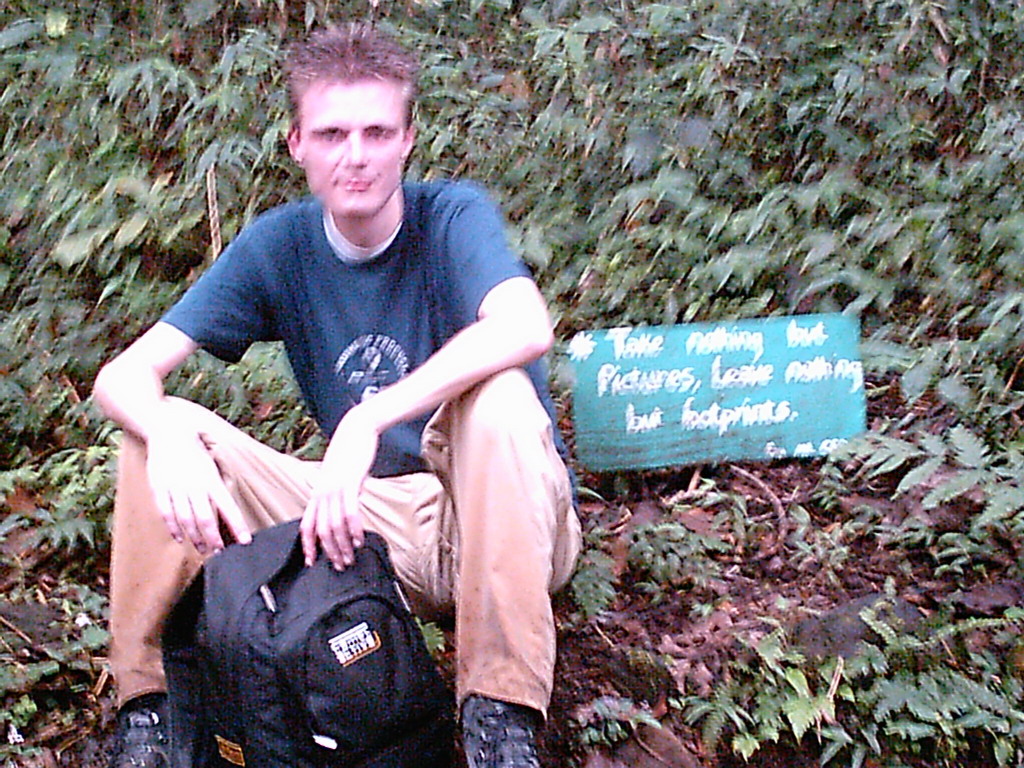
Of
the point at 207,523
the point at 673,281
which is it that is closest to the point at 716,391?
the point at 673,281

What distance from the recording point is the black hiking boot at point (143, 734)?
101 inches

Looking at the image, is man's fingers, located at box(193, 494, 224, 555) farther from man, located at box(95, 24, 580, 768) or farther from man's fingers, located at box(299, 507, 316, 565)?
man's fingers, located at box(299, 507, 316, 565)

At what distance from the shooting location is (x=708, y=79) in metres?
5.37

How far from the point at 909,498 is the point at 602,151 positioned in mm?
2555

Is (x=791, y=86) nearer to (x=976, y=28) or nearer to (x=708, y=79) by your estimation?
(x=708, y=79)

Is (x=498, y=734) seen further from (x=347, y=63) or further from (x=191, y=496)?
(x=347, y=63)

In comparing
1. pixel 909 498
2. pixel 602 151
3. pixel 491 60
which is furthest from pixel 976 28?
pixel 909 498

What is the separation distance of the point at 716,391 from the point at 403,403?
4.96 ft

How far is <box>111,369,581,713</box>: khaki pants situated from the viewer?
2.37 meters

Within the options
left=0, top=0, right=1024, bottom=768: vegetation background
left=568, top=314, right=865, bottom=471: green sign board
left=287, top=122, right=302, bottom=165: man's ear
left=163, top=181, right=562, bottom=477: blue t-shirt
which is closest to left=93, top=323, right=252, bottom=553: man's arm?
left=163, top=181, right=562, bottom=477: blue t-shirt

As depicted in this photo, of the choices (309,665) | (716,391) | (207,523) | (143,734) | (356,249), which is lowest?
(143,734)

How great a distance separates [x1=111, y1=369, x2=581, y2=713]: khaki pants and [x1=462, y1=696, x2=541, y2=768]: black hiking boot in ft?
0.10

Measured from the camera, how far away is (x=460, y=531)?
2.52 meters

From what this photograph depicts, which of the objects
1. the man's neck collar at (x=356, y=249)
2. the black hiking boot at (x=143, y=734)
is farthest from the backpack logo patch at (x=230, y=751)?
the man's neck collar at (x=356, y=249)
